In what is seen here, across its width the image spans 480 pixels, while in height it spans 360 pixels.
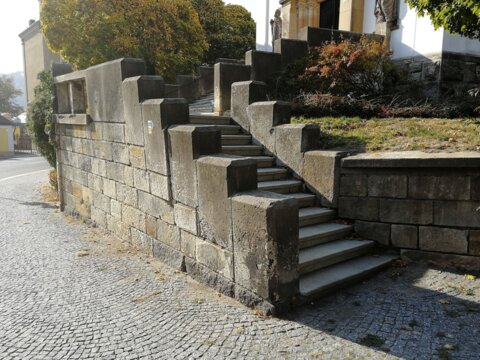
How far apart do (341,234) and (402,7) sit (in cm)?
675

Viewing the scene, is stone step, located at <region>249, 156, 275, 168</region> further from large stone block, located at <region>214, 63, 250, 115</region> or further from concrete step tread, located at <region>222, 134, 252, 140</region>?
large stone block, located at <region>214, 63, 250, 115</region>

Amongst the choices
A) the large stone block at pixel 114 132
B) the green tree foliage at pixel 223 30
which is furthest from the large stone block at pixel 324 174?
the green tree foliage at pixel 223 30

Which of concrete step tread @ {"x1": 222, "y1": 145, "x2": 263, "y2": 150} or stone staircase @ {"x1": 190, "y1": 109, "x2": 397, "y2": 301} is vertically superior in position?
concrete step tread @ {"x1": 222, "y1": 145, "x2": 263, "y2": 150}

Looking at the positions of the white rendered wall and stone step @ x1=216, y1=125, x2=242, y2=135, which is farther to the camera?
the white rendered wall

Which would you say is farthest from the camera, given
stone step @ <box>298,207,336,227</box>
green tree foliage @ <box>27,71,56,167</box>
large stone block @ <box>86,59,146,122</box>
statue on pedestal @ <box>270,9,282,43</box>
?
statue on pedestal @ <box>270,9,282,43</box>

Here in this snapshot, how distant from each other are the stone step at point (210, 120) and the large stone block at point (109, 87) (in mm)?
1122

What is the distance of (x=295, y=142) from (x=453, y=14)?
7.69 feet

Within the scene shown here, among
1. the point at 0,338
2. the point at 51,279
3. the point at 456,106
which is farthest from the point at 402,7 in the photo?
the point at 0,338

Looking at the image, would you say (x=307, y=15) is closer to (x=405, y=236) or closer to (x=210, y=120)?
(x=210, y=120)

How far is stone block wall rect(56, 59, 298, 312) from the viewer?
141 inches

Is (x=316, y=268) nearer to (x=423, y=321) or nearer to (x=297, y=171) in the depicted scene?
(x=423, y=321)

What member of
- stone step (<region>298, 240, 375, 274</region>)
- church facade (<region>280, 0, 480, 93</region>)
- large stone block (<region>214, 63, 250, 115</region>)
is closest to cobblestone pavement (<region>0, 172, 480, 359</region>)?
stone step (<region>298, 240, 375, 274</region>)

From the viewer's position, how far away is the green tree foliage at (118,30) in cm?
980

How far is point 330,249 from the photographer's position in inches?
177
